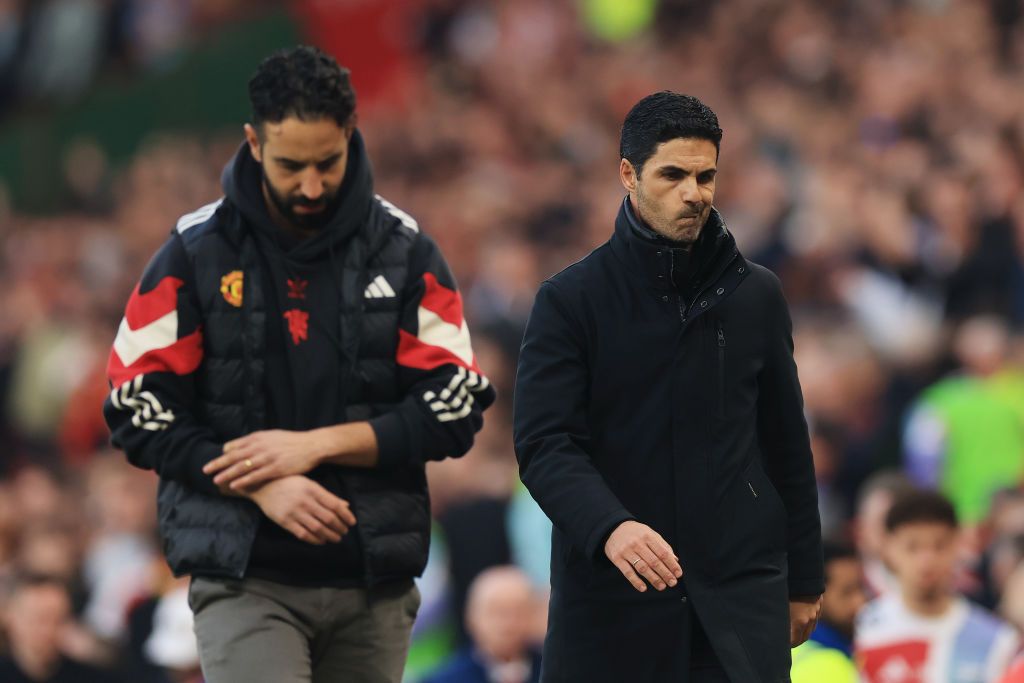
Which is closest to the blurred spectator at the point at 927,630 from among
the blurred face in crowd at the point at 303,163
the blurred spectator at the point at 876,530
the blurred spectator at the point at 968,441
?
the blurred spectator at the point at 876,530

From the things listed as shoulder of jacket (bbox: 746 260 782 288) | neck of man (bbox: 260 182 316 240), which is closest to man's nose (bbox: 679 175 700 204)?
shoulder of jacket (bbox: 746 260 782 288)

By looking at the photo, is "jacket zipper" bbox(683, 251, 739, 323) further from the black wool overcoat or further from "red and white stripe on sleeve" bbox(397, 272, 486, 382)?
"red and white stripe on sleeve" bbox(397, 272, 486, 382)

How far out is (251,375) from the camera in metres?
5.39

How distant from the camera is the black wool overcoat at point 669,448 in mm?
4828

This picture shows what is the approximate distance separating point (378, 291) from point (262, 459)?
1.80ft

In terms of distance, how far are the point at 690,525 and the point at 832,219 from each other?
7556mm

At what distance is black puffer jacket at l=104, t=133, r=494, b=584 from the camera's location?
5355 mm

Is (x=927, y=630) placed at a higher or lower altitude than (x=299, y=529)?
lower

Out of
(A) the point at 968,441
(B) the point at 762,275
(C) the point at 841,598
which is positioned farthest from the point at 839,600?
(A) the point at 968,441

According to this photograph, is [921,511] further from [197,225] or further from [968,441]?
[197,225]

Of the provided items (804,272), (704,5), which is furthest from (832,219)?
(704,5)

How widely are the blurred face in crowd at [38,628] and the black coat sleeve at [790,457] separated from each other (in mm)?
5126

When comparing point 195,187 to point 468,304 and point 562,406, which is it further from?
point 562,406

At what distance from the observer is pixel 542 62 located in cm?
1834
